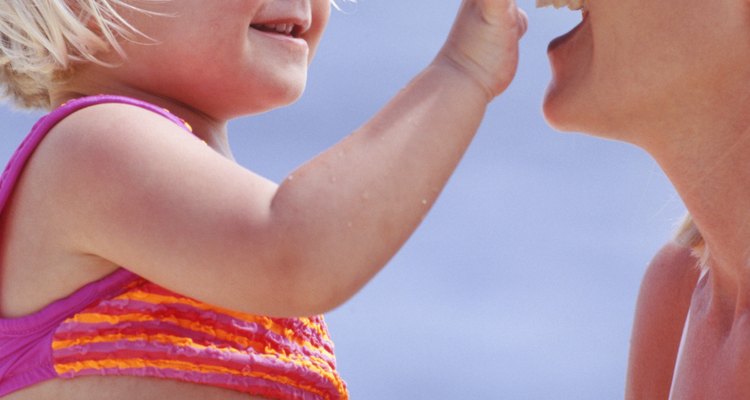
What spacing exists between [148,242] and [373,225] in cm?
37

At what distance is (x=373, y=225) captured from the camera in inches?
67.4

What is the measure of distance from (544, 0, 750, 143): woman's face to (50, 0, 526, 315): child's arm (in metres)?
0.32

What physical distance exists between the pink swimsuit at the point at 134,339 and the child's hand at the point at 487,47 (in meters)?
0.53

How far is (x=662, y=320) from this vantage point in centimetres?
257

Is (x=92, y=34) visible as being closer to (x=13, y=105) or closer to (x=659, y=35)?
(x=13, y=105)

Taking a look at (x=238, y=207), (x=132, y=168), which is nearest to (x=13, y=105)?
(x=132, y=168)

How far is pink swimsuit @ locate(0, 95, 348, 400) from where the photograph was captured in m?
1.96

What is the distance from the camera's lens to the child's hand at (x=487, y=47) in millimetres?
1840

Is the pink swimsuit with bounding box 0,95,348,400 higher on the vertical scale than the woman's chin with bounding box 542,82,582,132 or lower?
lower

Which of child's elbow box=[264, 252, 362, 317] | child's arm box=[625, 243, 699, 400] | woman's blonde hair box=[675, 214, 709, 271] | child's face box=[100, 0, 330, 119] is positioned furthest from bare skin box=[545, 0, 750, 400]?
child's elbow box=[264, 252, 362, 317]

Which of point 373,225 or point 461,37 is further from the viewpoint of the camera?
point 461,37

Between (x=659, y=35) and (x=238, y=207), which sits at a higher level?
(x=659, y=35)

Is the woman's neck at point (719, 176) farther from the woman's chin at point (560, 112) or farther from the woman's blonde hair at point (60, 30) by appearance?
the woman's blonde hair at point (60, 30)

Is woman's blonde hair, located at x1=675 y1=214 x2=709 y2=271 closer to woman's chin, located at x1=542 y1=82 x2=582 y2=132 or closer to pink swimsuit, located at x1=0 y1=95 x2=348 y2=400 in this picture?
woman's chin, located at x1=542 y1=82 x2=582 y2=132
